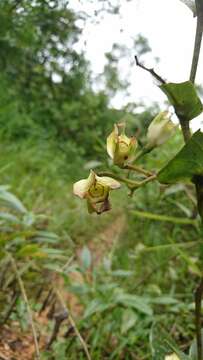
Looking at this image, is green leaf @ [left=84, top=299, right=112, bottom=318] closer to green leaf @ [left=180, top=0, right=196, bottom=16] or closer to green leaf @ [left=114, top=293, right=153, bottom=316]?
green leaf @ [left=114, top=293, right=153, bottom=316]

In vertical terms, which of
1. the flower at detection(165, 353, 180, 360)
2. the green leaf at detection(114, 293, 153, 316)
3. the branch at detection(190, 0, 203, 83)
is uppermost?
the branch at detection(190, 0, 203, 83)

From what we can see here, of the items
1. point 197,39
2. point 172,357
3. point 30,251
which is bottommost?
point 172,357

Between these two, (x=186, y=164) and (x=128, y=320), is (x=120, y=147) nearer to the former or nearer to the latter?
(x=186, y=164)

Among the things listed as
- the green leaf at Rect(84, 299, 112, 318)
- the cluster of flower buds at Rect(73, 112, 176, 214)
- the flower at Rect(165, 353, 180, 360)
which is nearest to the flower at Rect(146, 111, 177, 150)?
the cluster of flower buds at Rect(73, 112, 176, 214)

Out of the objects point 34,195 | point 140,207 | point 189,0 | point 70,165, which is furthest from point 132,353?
point 70,165

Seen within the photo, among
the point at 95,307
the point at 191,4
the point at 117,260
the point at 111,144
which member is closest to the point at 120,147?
the point at 111,144

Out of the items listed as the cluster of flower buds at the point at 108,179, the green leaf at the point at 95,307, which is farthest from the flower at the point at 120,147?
the green leaf at the point at 95,307

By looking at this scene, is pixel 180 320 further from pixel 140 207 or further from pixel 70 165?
pixel 70 165
